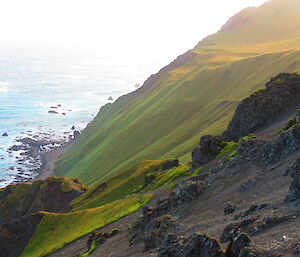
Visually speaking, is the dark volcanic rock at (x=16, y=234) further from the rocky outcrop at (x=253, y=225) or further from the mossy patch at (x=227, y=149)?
the rocky outcrop at (x=253, y=225)

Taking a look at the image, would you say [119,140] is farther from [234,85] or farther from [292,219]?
[292,219]

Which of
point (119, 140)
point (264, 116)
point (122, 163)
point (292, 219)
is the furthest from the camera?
point (119, 140)

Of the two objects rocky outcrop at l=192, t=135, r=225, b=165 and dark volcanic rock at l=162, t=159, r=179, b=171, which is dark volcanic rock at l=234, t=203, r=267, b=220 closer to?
rocky outcrop at l=192, t=135, r=225, b=165

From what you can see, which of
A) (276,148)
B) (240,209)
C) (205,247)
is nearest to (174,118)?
(276,148)

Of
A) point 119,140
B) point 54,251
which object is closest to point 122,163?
point 119,140

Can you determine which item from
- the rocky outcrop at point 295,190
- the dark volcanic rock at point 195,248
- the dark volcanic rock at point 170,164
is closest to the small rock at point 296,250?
the dark volcanic rock at point 195,248

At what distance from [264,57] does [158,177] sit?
98.2m

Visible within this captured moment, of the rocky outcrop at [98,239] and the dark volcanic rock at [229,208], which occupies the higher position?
the dark volcanic rock at [229,208]

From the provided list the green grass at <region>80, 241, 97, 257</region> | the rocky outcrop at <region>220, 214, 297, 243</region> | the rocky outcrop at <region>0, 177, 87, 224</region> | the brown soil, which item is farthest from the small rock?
the rocky outcrop at <region>0, 177, 87, 224</region>

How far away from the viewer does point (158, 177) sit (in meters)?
70.4

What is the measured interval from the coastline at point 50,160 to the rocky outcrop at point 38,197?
55415mm

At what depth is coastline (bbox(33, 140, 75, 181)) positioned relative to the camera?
498 feet

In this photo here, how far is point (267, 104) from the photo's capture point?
61000 mm

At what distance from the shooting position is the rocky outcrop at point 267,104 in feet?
199
